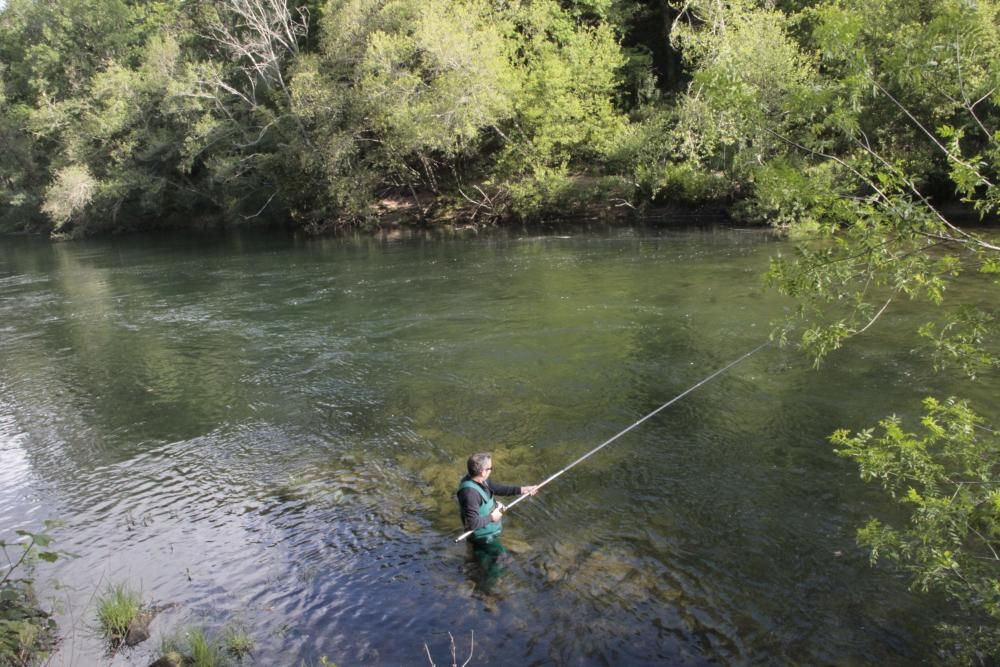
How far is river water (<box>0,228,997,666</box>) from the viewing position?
6.93 metres

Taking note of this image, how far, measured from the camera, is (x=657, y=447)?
10.7 metres

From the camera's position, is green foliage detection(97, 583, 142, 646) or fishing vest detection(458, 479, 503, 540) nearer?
green foliage detection(97, 583, 142, 646)

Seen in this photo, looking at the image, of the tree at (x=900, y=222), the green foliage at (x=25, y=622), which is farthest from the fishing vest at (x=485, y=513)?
the green foliage at (x=25, y=622)

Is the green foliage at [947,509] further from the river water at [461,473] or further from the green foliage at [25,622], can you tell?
the green foliage at [25,622]

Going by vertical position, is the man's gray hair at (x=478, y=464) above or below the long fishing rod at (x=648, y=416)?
above

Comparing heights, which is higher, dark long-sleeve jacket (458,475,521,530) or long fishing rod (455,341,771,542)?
dark long-sleeve jacket (458,475,521,530)

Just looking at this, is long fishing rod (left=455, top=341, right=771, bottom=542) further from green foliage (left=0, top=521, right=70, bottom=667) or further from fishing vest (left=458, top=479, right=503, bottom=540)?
green foliage (left=0, top=521, right=70, bottom=667)

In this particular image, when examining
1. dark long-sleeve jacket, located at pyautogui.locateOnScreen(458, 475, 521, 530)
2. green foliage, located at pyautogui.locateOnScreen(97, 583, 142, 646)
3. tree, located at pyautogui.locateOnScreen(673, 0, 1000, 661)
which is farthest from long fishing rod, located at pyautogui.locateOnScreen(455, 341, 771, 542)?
tree, located at pyautogui.locateOnScreen(673, 0, 1000, 661)

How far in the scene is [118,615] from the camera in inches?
276

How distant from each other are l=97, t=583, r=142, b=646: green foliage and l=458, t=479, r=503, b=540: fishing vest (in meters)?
3.43

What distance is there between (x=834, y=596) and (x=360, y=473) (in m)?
6.36

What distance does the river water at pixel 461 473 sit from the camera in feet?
22.7

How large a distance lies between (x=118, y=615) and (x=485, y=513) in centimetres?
373

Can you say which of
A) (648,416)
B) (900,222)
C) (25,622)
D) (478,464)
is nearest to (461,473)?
(478,464)
